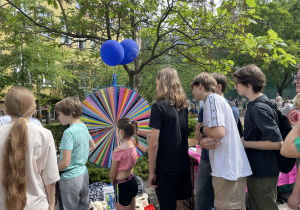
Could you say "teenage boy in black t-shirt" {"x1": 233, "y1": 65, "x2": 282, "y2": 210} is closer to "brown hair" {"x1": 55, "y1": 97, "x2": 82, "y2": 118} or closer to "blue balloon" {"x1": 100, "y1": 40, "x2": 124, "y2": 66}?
"brown hair" {"x1": 55, "y1": 97, "x2": 82, "y2": 118}

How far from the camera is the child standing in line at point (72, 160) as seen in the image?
7.98ft

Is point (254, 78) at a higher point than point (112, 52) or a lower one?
lower

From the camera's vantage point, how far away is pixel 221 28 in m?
5.01

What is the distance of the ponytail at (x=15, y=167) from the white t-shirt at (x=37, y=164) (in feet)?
0.18

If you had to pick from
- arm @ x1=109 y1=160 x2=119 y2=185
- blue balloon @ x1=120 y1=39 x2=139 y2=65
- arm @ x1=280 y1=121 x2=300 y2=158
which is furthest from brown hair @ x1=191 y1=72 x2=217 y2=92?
blue balloon @ x1=120 y1=39 x2=139 y2=65

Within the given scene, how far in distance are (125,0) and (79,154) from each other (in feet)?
10.2

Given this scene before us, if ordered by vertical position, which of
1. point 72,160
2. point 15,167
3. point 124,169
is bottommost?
point 124,169

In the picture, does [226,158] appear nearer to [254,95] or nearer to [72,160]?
[254,95]

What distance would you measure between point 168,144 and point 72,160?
99 cm

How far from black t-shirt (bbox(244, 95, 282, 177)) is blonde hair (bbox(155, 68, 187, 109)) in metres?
0.65

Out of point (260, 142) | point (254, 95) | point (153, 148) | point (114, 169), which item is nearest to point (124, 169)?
point (114, 169)

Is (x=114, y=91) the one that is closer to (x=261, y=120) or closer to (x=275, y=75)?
(x=261, y=120)

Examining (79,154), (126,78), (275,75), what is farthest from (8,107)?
(275,75)

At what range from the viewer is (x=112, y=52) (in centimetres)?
381
